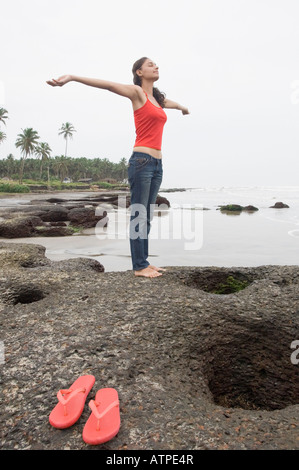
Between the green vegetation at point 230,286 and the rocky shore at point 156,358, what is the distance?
0.23 m

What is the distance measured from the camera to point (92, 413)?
141 centimetres

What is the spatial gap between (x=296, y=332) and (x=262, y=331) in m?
0.21

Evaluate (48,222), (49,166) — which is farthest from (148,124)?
(49,166)

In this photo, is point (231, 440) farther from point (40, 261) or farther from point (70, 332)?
point (40, 261)

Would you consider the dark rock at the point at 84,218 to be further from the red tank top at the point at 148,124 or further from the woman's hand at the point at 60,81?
the woman's hand at the point at 60,81

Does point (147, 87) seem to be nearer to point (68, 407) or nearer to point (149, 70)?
point (149, 70)

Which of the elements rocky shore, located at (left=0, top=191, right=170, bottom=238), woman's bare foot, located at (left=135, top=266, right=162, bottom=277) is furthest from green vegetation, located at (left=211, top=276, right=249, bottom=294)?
rocky shore, located at (left=0, top=191, right=170, bottom=238)

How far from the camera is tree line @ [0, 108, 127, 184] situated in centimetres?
6850

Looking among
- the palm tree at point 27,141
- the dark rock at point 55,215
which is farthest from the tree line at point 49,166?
the dark rock at point 55,215

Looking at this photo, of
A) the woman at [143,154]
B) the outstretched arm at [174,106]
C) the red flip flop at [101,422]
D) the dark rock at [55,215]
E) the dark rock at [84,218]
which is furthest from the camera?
the dark rock at [55,215]

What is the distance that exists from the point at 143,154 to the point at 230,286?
1558 millimetres

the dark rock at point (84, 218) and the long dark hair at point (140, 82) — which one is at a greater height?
the long dark hair at point (140, 82)

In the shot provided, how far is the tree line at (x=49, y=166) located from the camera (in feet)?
225

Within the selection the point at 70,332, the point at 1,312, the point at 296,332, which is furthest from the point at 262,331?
the point at 1,312
